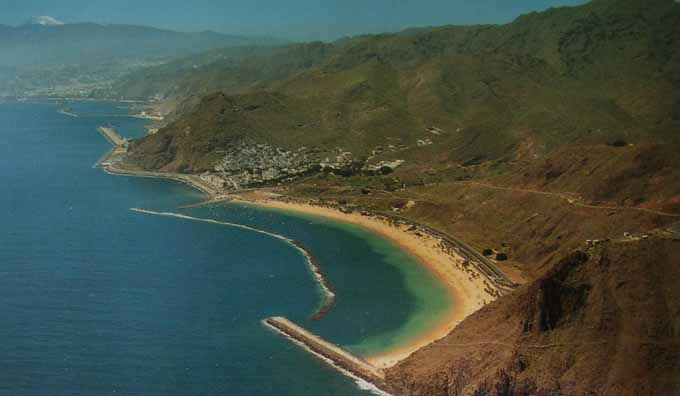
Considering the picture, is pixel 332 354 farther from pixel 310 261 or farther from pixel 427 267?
pixel 310 261

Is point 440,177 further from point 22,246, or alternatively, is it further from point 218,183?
point 22,246

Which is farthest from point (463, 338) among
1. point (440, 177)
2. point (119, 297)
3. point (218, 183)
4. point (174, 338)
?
point (218, 183)

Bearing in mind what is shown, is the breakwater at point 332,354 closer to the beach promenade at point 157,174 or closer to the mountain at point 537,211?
the mountain at point 537,211

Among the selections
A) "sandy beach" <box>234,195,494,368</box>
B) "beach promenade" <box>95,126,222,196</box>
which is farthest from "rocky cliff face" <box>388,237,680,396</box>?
"beach promenade" <box>95,126,222,196</box>

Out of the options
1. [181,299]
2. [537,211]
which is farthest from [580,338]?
[537,211]

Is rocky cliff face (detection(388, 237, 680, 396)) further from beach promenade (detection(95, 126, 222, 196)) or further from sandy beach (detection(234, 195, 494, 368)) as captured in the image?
beach promenade (detection(95, 126, 222, 196))
